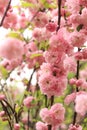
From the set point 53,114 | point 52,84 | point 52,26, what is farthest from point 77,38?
point 53,114

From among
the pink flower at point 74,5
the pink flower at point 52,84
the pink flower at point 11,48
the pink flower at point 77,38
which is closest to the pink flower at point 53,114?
the pink flower at point 52,84

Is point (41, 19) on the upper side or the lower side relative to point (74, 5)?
lower

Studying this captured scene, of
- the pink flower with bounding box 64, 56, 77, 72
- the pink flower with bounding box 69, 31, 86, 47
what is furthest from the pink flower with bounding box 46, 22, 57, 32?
the pink flower with bounding box 64, 56, 77, 72

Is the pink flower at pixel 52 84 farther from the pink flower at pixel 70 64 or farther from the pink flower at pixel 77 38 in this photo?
the pink flower at pixel 77 38

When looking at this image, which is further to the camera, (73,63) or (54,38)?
(73,63)

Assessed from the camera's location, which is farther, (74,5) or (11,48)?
(74,5)

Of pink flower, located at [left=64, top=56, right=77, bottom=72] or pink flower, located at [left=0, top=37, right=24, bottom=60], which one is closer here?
pink flower, located at [left=0, top=37, right=24, bottom=60]

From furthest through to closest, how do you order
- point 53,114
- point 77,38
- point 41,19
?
point 41,19, point 53,114, point 77,38

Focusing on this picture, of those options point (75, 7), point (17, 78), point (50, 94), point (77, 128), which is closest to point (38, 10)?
point (75, 7)

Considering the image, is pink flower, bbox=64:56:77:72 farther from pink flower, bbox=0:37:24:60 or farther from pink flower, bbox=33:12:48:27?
pink flower, bbox=0:37:24:60

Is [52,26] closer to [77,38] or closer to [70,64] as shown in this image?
[77,38]

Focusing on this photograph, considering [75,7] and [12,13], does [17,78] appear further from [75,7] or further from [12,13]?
[75,7]

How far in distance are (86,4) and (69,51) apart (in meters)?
0.23

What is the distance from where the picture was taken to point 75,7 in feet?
5.06
